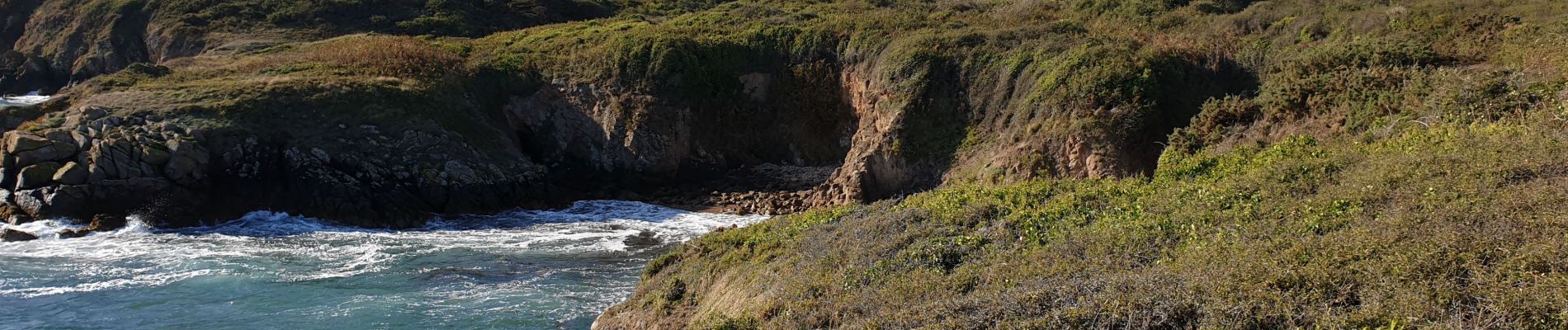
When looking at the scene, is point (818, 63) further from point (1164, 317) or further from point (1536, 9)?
point (1164, 317)

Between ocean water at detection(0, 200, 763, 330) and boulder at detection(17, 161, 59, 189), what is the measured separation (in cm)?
122

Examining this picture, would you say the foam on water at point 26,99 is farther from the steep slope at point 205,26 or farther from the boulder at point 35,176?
the boulder at point 35,176

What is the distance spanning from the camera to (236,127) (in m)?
24.1

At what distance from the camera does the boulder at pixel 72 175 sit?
21.9 metres

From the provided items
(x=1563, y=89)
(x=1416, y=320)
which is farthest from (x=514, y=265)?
(x=1563, y=89)

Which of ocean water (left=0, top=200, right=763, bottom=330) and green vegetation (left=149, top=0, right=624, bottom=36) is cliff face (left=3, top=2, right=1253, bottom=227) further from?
green vegetation (left=149, top=0, right=624, bottom=36)

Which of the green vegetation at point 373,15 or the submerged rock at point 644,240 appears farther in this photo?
the green vegetation at point 373,15

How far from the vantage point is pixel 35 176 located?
72.4 ft

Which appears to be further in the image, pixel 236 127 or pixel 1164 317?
pixel 236 127

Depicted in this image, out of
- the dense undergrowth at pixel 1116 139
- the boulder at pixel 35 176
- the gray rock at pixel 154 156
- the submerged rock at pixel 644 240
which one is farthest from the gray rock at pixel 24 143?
the submerged rock at pixel 644 240

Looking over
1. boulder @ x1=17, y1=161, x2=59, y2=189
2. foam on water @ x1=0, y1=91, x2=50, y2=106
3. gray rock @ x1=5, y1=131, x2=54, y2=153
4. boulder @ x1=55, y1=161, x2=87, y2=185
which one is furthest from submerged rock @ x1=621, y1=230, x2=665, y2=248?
foam on water @ x1=0, y1=91, x2=50, y2=106

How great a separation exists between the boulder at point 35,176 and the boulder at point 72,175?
153mm

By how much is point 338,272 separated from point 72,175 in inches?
348

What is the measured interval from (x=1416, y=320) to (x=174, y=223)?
2229cm
